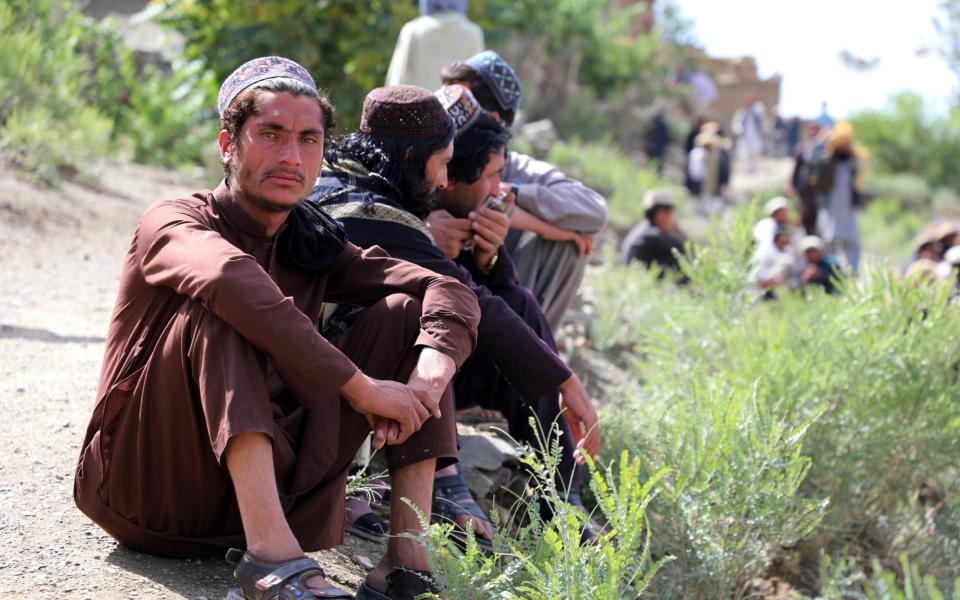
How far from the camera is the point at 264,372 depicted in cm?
262

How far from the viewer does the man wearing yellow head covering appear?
12.0 m

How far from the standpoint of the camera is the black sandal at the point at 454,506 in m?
3.32

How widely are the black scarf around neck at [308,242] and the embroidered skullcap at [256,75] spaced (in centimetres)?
31

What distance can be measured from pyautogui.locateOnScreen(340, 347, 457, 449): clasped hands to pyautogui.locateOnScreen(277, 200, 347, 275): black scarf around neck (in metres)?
0.37

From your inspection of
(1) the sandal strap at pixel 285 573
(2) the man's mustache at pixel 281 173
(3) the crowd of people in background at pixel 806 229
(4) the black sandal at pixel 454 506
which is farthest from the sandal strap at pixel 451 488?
(3) the crowd of people in background at pixel 806 229

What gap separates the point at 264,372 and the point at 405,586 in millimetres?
588

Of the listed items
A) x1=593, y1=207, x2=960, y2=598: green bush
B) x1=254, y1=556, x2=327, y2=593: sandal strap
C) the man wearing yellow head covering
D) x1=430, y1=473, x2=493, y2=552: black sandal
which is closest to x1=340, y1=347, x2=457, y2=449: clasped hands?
x1=254, y1=556, x2=327, y2=593: sandal strap

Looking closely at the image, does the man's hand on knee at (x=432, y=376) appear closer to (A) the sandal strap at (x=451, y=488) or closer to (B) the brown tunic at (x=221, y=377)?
(B) the brown tunic at (x=221, y=377)

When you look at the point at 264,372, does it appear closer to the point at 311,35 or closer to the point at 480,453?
the point at 480,453

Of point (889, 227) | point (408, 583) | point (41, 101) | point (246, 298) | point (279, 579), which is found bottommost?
point (889, 227)

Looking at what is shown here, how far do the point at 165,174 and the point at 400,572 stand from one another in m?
7.94

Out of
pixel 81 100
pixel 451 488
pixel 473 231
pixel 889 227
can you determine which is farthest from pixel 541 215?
pixel 889 227

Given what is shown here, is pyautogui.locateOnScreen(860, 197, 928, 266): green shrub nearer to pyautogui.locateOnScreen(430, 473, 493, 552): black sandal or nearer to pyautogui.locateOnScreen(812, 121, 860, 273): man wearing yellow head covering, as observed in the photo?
pyautogui.locateOnScreen(812, 121, 860, 273): man wearing yellow head covering

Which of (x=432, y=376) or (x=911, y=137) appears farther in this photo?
(x=911, y=137)
